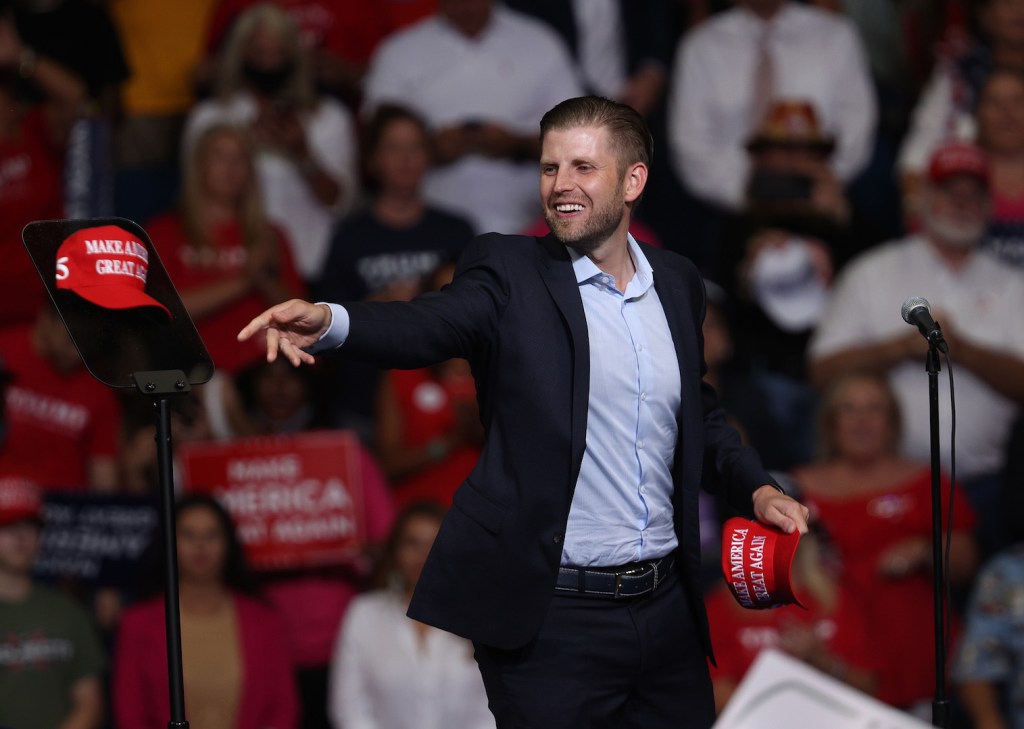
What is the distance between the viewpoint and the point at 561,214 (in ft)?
10.5

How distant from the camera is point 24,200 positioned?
6.81 metres

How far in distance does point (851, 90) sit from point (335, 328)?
4953 mm

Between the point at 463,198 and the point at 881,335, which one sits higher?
the point at 463,198

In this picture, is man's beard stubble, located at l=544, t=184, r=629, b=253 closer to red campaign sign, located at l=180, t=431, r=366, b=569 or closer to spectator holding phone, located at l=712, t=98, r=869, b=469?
red campaign sign, located at l=180, t=431, r=366, b=569

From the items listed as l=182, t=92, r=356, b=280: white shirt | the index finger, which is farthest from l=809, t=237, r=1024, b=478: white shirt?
the index finger

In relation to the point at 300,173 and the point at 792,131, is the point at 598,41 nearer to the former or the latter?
the point at 792,131

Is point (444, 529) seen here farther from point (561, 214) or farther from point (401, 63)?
point (401, 63)

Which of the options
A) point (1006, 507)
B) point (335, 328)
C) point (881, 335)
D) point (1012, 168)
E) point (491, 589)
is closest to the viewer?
point (335, 328)

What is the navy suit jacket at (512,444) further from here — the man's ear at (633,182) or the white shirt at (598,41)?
the white shirt at (598,41)

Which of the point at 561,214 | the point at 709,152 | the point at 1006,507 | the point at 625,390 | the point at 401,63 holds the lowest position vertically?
the point at 1006,507

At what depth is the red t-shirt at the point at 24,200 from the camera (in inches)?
265

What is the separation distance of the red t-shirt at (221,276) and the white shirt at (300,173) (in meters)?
0.33

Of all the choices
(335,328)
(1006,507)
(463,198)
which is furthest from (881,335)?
(335,328)

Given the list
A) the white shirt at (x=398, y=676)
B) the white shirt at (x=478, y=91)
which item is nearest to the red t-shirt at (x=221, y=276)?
the white shirt at (x=478, y=91)
